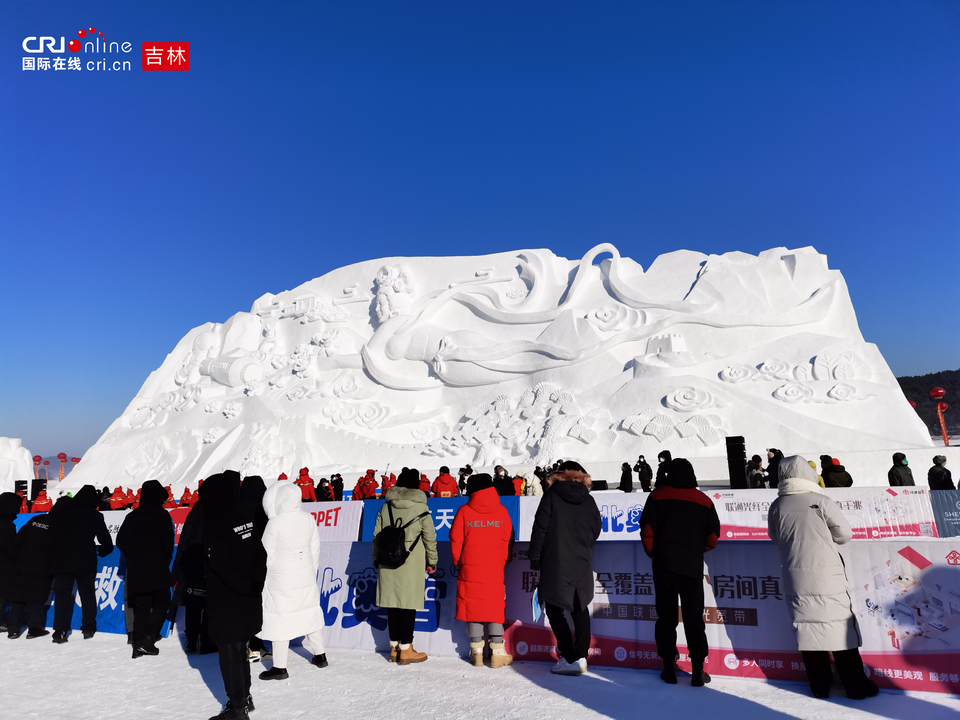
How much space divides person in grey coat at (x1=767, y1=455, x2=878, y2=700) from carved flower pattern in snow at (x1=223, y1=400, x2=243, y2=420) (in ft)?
70.7

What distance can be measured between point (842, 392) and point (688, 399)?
12.6 ft

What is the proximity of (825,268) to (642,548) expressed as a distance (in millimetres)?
19488

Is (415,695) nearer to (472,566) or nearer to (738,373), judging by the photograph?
(472,566)

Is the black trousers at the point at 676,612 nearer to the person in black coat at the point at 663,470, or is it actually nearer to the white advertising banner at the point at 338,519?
the person in black coat at the point at 663,470

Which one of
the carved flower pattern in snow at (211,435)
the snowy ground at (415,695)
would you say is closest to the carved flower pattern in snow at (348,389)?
the carved flower pattern in snow at (211,435)

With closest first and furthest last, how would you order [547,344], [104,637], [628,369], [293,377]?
[104,637] < [628,369] < [547,344] < [293,377]

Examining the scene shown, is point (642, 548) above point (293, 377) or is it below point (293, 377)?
below

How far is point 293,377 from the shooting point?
23.6m

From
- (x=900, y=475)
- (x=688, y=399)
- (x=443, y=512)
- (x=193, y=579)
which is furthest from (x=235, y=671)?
(x=688, y=399)

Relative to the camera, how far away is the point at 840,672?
148 inches

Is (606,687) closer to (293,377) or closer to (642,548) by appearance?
(642,548)

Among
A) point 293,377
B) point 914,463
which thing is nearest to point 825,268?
point 914,463

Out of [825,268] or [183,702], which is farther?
[825,268]

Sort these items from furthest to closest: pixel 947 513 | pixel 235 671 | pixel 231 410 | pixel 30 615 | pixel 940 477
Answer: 1. pixel 231 410
2. pixel 940 477
3. pixel 947 513
4. pixel 30 615
5. pixel 235 671
